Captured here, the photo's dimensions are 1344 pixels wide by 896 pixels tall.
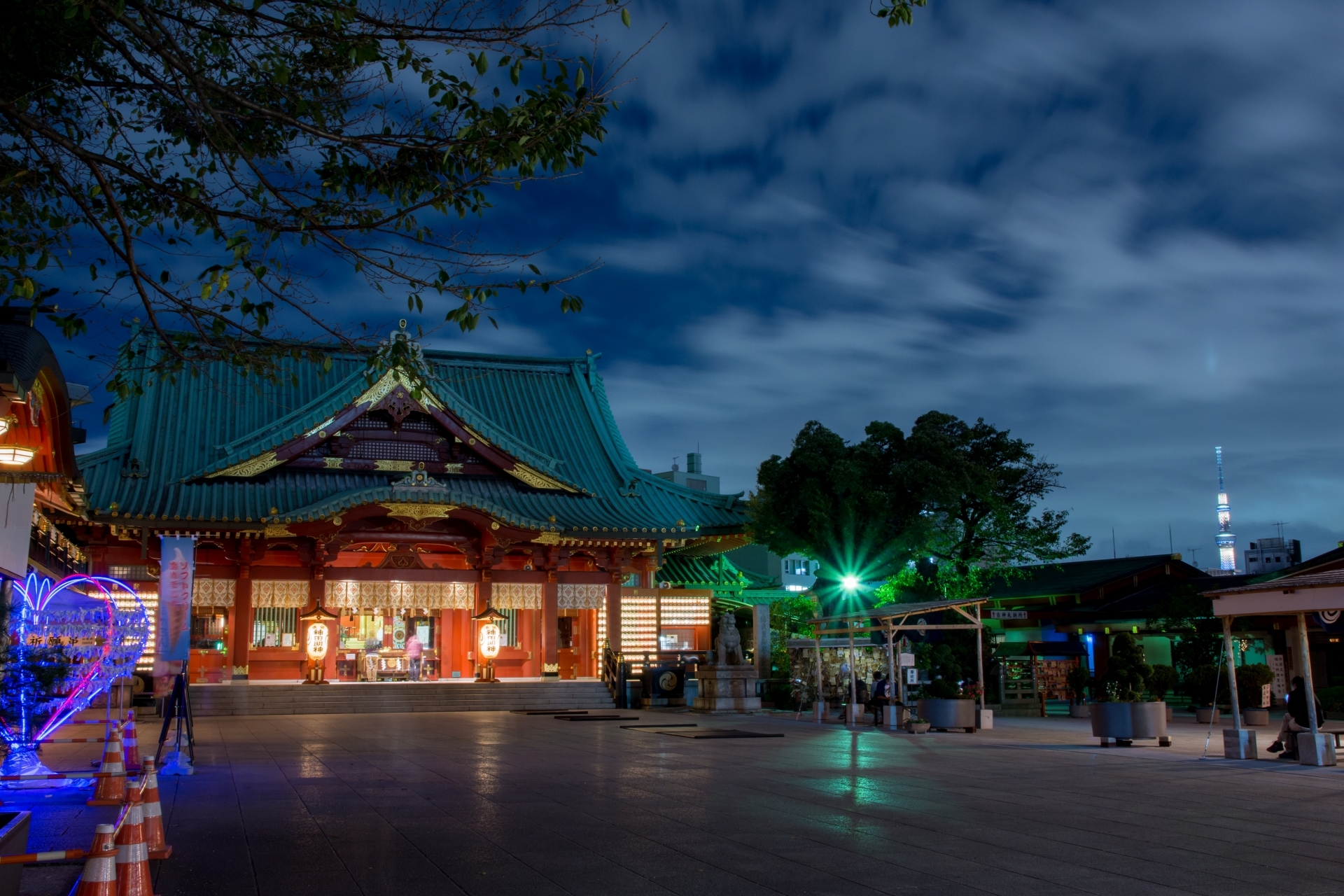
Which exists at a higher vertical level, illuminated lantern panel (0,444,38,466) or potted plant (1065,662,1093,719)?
illuminated lantern panel (0,444,38,466)

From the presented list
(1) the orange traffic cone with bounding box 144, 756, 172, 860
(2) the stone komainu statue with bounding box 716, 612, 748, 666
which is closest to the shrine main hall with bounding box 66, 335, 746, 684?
(2) the stone komainu statue with bounding box 716, 612, 748, 666

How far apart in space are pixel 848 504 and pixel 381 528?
1308 centimetres

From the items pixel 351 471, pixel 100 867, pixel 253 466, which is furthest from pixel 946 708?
pixel 253 466

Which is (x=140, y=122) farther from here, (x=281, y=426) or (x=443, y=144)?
(x=281, y=426)

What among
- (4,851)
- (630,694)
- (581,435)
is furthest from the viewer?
(581,435)

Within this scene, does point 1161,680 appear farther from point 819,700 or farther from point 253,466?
point 253,466

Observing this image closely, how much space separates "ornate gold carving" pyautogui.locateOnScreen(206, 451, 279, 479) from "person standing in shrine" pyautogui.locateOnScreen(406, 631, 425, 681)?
649 cm

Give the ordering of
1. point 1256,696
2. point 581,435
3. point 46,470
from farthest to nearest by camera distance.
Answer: point 581,435
point 1256,696
point 46,470

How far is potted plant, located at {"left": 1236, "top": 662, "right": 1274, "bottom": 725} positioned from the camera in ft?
79.0

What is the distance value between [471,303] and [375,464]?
24.2 m

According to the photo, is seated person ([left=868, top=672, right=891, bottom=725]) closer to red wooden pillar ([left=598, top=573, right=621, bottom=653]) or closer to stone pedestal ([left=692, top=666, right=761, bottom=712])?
stone pedestal ([left=692, top=666, right=761, bottom=712])

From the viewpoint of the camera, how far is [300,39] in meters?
8.89

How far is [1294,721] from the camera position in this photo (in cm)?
1605

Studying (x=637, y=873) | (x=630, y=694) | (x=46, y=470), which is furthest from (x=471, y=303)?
(x=630, y=694)
